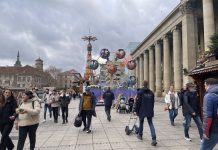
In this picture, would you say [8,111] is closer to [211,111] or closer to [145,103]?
[145,103]

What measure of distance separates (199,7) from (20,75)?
112663mm

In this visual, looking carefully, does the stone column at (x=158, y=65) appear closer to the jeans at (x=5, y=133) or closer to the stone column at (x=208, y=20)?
the stone column at (x=208, y=20)

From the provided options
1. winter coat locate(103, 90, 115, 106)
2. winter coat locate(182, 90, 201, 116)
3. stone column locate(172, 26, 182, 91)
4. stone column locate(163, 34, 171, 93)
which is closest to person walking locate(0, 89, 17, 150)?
winter coat locate(182, 90, 201, 116)

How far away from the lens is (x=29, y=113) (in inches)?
273

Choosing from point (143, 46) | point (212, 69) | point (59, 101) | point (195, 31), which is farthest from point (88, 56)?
point (212, 69)

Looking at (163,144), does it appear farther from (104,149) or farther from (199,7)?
(199,7)

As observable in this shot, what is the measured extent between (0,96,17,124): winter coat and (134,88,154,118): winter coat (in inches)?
155

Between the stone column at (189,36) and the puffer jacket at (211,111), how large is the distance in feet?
104

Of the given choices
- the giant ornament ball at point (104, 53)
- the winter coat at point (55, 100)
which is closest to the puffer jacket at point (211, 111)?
the winter coat at point (55, 100)

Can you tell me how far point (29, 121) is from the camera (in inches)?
277

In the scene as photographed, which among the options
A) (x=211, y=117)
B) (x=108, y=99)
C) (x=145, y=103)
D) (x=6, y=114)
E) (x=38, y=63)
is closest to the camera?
(x=211, y=117)

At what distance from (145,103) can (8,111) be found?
4243 millimetres

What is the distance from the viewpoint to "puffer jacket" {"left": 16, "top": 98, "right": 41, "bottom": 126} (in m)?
6.96

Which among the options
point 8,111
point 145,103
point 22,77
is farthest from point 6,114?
point 22,77
